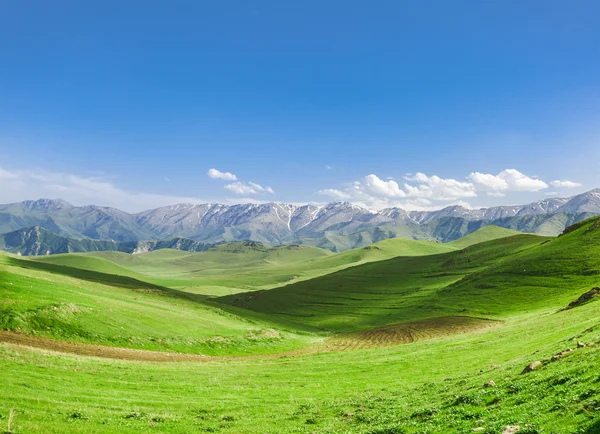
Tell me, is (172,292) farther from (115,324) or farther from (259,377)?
(259,377)

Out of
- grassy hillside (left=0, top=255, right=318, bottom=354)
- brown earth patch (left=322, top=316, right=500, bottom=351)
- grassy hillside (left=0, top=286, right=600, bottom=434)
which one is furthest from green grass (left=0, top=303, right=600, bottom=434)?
brown earth patch (left=322, top=316, right=500, bottom=351)

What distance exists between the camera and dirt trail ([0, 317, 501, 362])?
157ft

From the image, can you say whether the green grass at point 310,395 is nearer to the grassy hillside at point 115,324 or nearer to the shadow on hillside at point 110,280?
the grassy hillside at point 115,324

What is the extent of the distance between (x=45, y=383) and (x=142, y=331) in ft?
117

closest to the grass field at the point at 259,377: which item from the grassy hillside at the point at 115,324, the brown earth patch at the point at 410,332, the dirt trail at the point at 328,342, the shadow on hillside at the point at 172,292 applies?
the grassy hillside at the point at 115,324

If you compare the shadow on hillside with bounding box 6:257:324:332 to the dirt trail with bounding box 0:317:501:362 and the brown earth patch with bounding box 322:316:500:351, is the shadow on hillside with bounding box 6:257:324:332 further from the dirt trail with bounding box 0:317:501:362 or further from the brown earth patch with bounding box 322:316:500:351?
the dirt trail with bounding box 0:317:501:362

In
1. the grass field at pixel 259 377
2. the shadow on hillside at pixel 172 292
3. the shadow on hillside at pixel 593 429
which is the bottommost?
the shadow on hillside at pixel 172 292

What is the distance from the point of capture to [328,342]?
90.8m

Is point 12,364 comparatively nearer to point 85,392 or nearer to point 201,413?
point 85,392

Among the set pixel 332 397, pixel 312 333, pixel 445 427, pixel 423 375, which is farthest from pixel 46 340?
pixel 312 333

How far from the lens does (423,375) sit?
4112cm

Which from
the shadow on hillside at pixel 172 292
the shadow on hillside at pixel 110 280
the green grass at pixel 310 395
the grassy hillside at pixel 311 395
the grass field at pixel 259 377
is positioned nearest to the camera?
the grassy hillside at pixel 311 395

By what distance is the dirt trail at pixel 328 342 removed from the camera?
157 feet

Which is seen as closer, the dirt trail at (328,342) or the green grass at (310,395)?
the green grass at (310,395)
